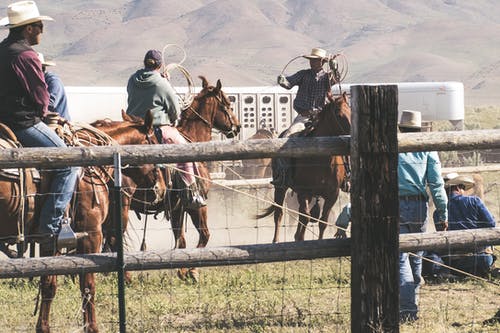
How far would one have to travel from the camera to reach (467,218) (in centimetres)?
1028

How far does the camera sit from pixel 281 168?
1378 cm

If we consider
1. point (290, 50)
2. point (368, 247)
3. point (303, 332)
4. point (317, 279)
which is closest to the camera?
point (368, 247)

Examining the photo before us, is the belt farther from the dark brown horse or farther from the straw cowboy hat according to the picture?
the dark brown horse

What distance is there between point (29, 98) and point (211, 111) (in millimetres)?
5831

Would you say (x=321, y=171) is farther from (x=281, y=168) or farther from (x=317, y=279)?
(x=317, y=279)

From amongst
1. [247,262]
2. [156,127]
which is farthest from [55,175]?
[156,127]

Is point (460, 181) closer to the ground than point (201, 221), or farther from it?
farther from it

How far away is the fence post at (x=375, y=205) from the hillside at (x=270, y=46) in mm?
104483

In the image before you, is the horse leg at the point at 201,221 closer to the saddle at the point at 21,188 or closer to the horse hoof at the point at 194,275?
the horse hoof at the point at 194,275

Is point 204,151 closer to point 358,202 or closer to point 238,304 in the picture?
point 358,202

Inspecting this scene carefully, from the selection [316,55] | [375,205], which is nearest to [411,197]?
[375,205]

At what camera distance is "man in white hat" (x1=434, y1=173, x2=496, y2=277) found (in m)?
10.2

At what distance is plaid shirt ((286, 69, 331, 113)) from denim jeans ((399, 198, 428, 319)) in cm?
561

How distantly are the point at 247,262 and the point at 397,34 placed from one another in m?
178
